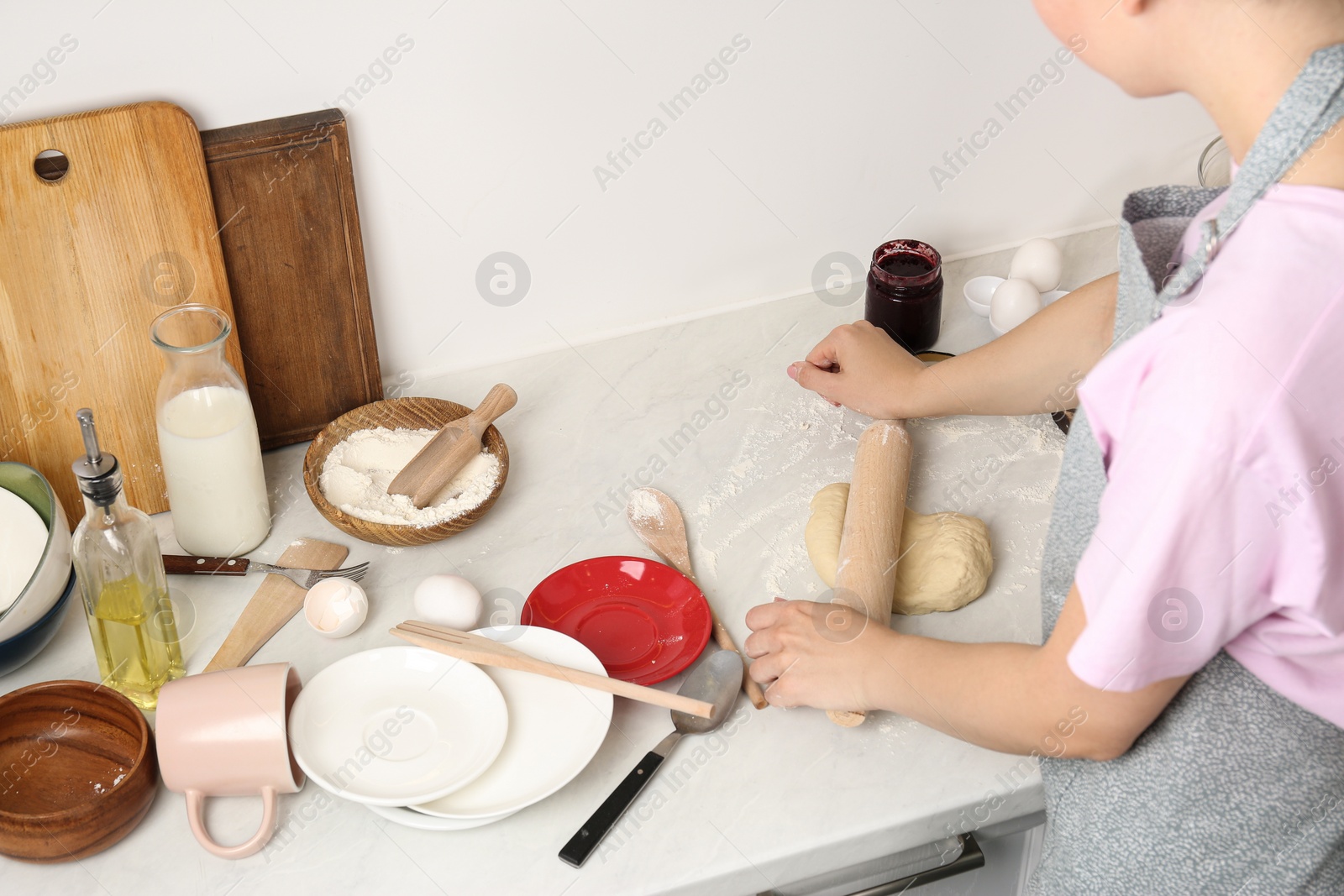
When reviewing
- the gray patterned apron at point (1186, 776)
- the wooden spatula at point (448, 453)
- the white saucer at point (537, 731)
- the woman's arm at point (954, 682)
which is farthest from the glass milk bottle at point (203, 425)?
the gray patterned apron at point (1186, 776)

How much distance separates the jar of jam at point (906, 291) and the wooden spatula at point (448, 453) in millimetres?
442

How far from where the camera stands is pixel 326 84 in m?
0.99

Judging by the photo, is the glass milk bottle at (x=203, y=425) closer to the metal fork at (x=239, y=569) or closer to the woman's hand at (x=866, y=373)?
the metal fork at (x=239, y=569)

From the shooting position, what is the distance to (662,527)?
3.37 ft

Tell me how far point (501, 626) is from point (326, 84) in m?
0.53

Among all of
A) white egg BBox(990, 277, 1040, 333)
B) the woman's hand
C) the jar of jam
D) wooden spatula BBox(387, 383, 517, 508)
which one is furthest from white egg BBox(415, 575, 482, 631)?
white egg BBox(990, 277, 1040, 333)

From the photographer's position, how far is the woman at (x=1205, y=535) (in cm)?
52

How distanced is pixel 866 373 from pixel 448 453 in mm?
440

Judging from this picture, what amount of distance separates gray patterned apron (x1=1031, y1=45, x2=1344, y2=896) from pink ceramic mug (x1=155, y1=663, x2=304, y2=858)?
0.57 m

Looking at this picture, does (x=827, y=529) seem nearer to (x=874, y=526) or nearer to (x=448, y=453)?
(x=874, y=526)

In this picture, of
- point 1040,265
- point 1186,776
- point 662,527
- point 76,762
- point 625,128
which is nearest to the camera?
point 1186,776

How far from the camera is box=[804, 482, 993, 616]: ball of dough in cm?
94

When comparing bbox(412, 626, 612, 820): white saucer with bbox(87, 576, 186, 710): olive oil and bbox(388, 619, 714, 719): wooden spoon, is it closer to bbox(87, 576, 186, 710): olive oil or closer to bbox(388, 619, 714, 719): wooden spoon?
bbox(388, 619, 714, 719): wooden spoon

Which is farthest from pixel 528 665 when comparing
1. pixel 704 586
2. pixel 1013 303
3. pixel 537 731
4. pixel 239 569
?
pixel 1013 303
